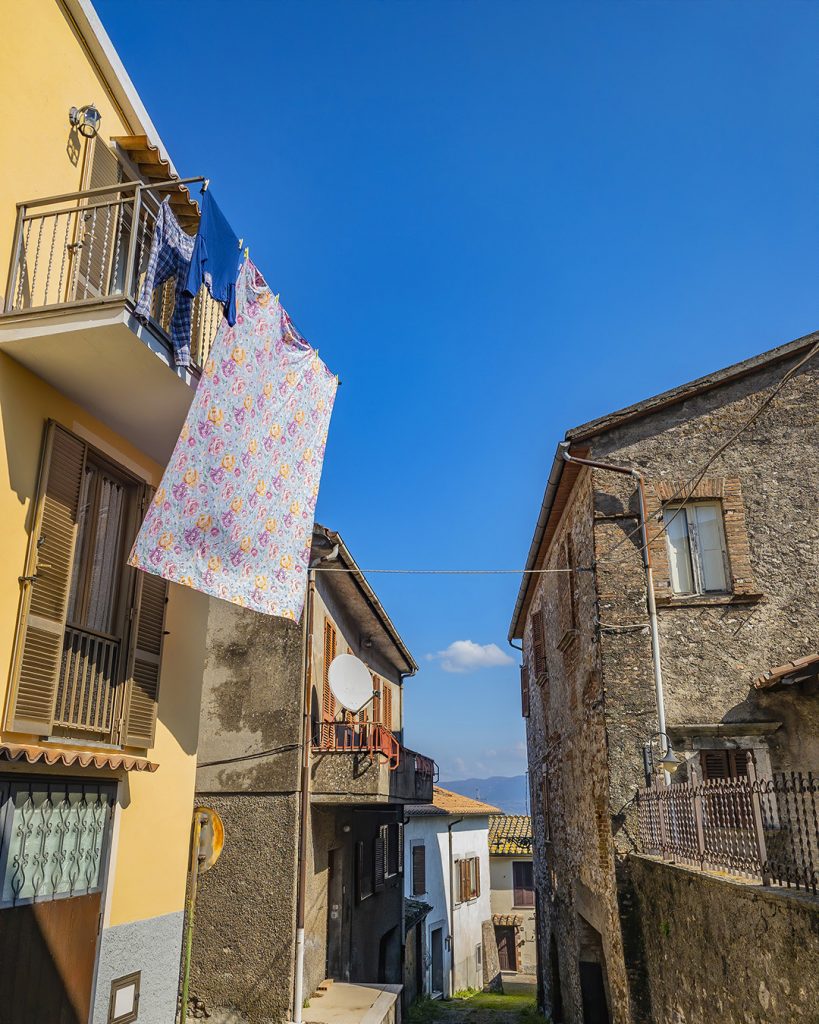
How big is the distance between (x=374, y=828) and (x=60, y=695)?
1335cm

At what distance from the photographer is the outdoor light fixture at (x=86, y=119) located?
23.1 ft

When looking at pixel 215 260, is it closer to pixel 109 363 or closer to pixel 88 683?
pixel 109 363

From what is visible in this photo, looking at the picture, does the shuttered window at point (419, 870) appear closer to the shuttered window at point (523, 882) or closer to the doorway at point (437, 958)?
the doorway at point (437, 958)

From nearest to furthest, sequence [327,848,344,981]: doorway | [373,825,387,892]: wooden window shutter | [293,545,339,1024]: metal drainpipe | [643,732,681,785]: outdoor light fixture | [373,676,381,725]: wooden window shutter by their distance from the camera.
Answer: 1. [643,732,681,785]: outdoor light fixture
2. [293,545,339,1024]: metal drainpipe
3. [327,848,344,981]: doorway
4. [373,825,387,892]: wooden window shutter
5. [373,676,381,725]: wooden window shutter

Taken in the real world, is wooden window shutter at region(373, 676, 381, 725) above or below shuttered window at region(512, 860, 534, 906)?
above

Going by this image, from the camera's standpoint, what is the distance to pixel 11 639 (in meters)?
5.62

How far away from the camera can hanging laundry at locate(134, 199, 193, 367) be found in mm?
6547

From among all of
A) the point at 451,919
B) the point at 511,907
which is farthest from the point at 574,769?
the point at 511,907

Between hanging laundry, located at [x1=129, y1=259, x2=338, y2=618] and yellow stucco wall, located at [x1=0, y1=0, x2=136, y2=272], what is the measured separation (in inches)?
67.7

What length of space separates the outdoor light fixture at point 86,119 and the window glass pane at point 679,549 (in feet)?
26.8

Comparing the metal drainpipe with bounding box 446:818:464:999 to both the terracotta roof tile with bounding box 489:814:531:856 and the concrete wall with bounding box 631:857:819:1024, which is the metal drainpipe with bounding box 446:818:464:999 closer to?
the terracotta roof tile with bounding box 489:814:531:856

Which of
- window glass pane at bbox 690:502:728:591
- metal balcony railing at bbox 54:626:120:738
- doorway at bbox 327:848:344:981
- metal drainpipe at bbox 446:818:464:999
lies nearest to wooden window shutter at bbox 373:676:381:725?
doorway at bbox 327:848:344:981

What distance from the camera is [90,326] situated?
5867 mm

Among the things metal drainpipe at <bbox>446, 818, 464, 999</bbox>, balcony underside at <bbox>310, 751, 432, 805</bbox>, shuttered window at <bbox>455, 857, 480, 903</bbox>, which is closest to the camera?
balcony underside at <bbox>310, 751, 432, 805</bbox>
